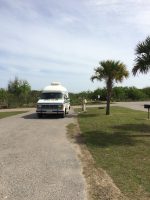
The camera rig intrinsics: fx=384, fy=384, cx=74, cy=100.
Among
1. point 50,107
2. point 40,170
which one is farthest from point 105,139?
point 50,107

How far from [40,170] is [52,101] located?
61.7ft

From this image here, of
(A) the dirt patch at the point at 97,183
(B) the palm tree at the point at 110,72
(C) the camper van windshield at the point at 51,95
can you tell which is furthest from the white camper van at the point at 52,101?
(A) the dirt patch at the point at 97,183

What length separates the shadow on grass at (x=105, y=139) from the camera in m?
13.4

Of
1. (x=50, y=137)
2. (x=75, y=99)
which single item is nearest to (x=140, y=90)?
(x=75, y=99)

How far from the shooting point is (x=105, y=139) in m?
14.5

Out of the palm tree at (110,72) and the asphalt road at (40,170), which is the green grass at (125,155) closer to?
the asphalt road at (40,170)

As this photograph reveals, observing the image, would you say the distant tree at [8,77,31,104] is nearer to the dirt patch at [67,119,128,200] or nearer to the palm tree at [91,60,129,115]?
the palm tree at [91,60,129,115]

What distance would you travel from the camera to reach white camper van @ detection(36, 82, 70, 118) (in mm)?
27250

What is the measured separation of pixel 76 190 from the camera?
7.28m

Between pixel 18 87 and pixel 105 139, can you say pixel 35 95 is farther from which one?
pixel 105 139

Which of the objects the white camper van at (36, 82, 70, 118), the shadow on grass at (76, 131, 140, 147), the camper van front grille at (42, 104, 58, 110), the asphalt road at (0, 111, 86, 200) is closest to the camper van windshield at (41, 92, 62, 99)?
the white camper van at (36, 82, 70, 118)

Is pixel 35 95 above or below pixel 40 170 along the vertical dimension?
above

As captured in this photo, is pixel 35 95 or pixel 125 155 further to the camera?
pixel 35 95

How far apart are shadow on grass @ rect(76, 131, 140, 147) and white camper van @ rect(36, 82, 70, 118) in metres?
10.8
